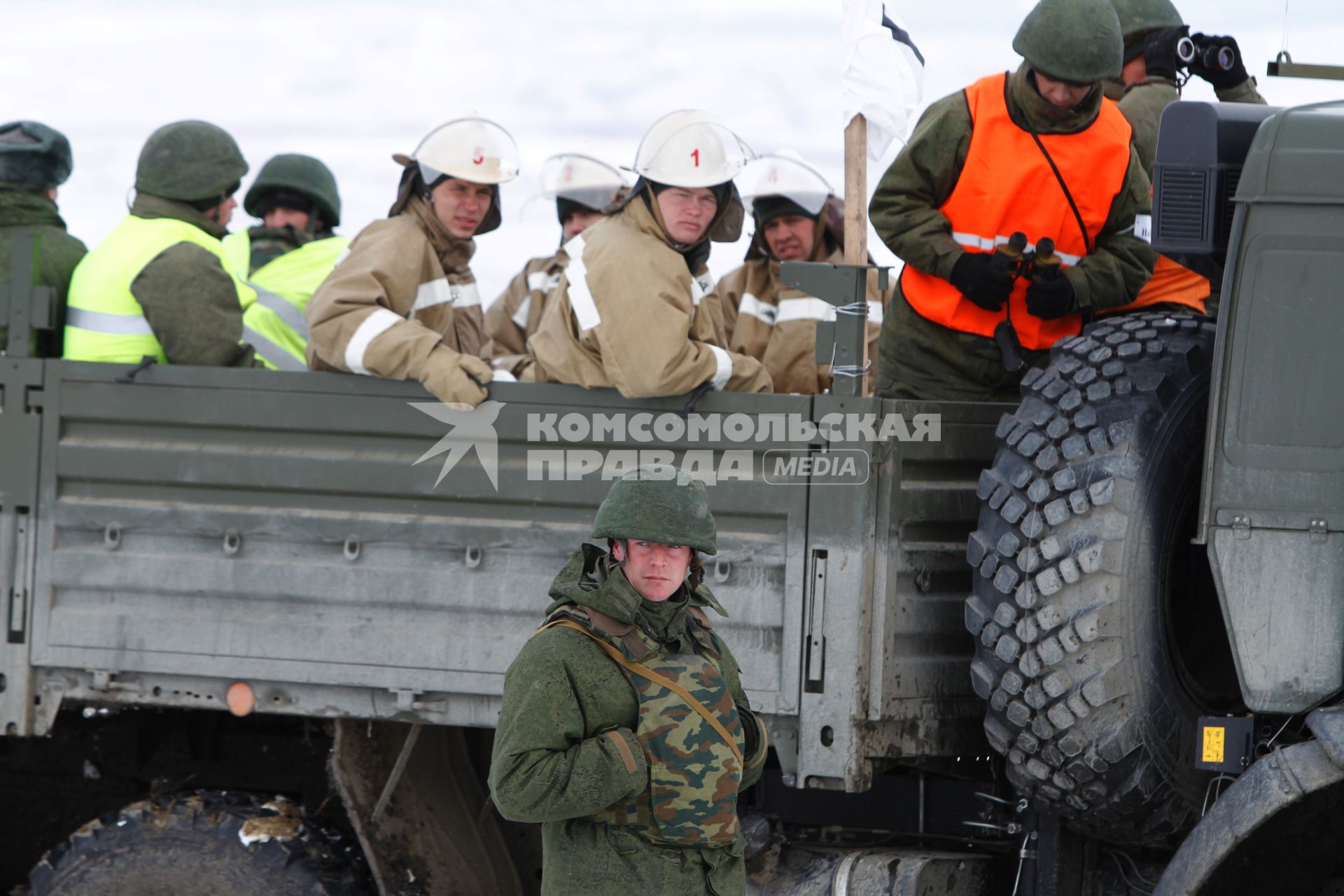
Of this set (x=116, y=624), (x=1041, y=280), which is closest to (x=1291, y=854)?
(x=1041, y=280)

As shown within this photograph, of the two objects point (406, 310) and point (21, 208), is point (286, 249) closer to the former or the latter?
point (21, 208)

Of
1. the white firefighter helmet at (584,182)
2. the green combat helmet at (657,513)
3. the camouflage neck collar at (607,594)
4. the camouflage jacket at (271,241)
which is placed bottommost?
the camouflage neck collar at (607,594)

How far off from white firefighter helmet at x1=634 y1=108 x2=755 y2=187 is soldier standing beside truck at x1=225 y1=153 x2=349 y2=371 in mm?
1135

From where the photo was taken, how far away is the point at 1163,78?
194 inches

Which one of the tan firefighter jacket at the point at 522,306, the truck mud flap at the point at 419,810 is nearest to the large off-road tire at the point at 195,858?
the truck mud flap at the point at 419,810

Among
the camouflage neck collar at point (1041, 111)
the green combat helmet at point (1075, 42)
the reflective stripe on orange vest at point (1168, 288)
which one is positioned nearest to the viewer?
the green combat helmet at point (1075, 42)

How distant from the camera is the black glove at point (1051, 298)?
4.21 m

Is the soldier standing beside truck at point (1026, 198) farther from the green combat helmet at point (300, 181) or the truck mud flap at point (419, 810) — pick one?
the green combat helmet at point (300, 181)

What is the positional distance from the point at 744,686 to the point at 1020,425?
0.88 m

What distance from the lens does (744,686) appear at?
3.76 meters

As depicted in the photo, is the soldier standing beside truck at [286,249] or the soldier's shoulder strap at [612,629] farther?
the soldier standing beside truck at [286,249]

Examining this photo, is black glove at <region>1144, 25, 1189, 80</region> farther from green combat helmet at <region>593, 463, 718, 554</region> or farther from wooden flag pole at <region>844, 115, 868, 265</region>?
green combat helmet at <region>593, 463, 718, 554</region>

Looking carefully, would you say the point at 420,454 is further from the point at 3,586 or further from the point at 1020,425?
the point at 1020,425

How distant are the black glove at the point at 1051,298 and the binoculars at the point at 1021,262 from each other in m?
0.02
